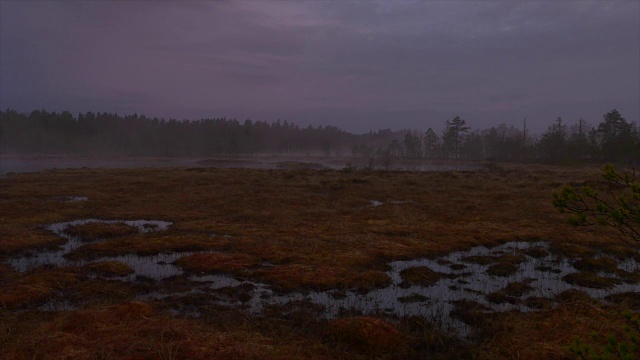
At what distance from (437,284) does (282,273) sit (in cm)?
431

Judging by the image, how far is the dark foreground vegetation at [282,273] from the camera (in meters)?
7.64

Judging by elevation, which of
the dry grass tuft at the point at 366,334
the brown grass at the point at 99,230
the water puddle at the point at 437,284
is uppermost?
the brown grass at the point at 99,230

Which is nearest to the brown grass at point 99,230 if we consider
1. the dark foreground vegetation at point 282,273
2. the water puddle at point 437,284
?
the dark foreground vegetation at point 282,273

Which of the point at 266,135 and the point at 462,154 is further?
the point at 266,135

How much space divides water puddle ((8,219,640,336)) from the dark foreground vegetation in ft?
0.57

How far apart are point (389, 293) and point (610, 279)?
6.35m

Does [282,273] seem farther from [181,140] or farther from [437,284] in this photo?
[181,140]

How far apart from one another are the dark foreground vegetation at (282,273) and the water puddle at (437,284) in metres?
0.17

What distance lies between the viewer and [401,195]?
3027 centimetres

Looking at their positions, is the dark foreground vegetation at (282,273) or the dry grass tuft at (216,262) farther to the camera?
the dry grass tuft at (216,262)

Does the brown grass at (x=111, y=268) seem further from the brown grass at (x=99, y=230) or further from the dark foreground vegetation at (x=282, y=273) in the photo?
the brown grass at (x=99, y=230)

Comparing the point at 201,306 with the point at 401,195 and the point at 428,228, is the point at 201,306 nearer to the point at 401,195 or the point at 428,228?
the point at 428,228

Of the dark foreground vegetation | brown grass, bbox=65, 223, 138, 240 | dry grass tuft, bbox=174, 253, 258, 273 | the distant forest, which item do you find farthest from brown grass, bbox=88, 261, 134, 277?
the distant forest

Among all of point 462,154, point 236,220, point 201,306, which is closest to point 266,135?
point 462,154
